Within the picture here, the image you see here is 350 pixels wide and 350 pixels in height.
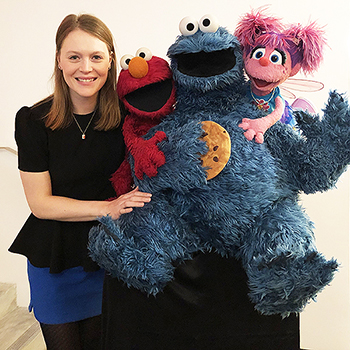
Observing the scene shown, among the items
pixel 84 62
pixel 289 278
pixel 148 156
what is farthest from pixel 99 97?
pixel 289 278

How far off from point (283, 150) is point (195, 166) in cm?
23

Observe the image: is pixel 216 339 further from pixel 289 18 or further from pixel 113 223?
pixel 289 18

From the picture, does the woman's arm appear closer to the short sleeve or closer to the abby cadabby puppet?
the short sleeve

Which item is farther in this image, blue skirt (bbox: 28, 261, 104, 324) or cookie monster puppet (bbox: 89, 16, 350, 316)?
blue skirt (bbox: 28, 261, 104, 324)

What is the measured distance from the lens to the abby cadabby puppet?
863 millimetres

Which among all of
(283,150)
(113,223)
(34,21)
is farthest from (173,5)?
(113,223)

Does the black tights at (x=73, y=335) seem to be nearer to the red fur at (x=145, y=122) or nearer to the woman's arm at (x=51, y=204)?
the woman's arm at (x=51, y=204)

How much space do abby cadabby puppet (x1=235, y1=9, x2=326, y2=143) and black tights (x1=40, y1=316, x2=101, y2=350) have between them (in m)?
0.92

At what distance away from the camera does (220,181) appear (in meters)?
0.85

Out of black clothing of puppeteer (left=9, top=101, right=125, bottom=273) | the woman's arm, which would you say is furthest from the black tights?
the woman's arm

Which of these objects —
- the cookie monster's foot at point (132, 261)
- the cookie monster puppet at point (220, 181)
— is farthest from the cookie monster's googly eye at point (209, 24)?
the cookie monster's foot at point (132, 261)

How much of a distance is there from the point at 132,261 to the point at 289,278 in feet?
1.09

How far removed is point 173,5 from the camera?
63.2 inches

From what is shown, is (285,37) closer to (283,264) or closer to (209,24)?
(209,24)
